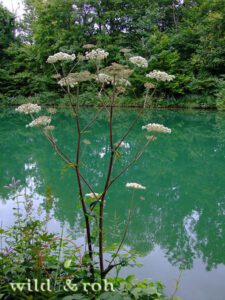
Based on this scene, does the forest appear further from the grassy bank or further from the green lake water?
the green lake water

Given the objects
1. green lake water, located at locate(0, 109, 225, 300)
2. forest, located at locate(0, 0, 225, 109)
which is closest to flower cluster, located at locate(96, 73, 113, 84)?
green lake water, located at locate(0, 109, 225, 300)

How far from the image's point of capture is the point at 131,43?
2494 cm

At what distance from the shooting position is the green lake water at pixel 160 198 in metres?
3.20

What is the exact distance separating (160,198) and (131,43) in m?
21.2

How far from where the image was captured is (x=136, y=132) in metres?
12.8

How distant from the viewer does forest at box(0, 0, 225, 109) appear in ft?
67.4

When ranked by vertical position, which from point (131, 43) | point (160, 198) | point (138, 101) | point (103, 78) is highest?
point (131, 43)

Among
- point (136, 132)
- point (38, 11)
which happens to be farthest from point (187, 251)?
point (38, 11)

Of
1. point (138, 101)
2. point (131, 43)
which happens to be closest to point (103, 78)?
point (138, 101)

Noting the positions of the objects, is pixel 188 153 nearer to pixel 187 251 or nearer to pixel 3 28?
pixel 187 251

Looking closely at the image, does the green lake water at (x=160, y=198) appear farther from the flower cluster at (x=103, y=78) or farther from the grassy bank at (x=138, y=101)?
the grassy bank at (x=138, y=101)

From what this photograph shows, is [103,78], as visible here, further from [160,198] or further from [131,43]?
[131,43]

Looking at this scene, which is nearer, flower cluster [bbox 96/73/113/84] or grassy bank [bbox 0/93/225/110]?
flower cluster [bbox 96/73/113/84]

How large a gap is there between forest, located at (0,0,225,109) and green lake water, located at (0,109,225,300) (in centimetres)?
987
